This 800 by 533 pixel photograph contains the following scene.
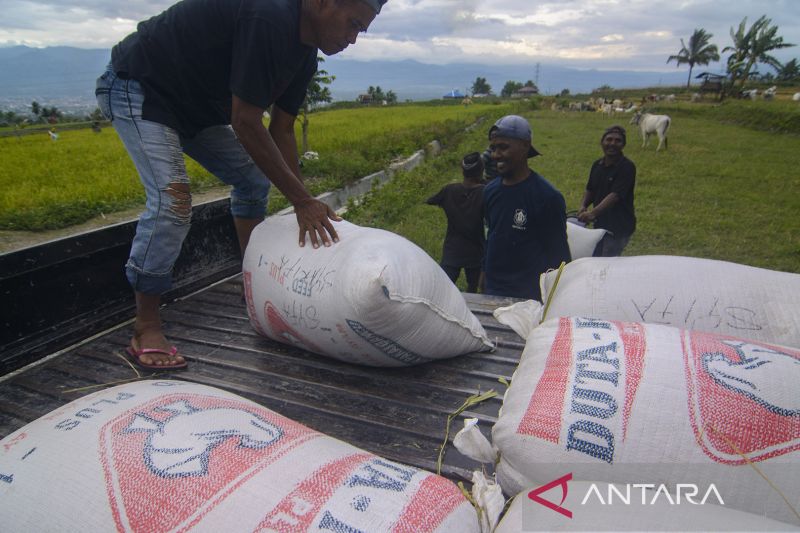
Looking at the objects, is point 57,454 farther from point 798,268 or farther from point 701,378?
point 798,268

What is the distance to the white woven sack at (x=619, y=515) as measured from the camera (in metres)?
0.86

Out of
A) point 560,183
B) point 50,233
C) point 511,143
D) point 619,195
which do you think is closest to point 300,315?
point 511,143

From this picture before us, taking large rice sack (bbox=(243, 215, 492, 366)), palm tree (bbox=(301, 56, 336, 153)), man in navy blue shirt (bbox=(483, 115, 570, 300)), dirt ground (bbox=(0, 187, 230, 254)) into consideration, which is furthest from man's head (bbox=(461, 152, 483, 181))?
palm tree (bbox=(301, 56, 336, 153))

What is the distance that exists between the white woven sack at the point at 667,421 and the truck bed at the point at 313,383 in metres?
0.38

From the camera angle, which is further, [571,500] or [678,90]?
[678,90]

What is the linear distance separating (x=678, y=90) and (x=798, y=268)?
42.8m

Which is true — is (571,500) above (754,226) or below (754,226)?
above

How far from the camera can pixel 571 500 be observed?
0.97m

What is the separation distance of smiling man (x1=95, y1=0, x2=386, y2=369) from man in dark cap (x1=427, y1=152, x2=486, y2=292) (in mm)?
1773

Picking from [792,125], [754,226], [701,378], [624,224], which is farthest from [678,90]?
[701,378]

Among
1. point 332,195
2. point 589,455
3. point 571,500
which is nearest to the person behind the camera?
point 571,500

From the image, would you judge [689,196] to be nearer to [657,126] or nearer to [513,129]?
[657,126]

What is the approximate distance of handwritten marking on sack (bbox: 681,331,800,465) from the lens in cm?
104

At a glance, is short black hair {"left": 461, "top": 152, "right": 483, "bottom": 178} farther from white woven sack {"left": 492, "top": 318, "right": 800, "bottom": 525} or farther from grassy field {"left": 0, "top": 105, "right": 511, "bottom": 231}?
grassy field {"left": 0, "top": 105, "right": 511, "bottom": 231}
